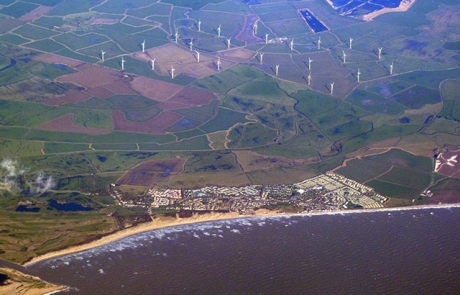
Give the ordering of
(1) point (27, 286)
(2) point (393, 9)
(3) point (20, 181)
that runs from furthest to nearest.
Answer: (2) point (393, 9) → (3) point (20, 181) → (1) point (27, 286)

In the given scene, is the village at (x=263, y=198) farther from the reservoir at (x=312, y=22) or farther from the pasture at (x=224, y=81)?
the reservoir at (x=312, y=22)

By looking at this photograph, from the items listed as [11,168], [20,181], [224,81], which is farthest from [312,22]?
[20,181]

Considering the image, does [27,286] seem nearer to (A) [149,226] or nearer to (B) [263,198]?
(A) [149,226]

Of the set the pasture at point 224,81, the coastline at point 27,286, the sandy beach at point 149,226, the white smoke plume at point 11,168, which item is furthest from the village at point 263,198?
the coastline at point 27,286

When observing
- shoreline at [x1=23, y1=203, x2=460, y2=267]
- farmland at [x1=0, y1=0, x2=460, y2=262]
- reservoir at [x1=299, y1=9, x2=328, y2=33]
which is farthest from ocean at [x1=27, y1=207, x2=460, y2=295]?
reservoir at [x1=299, y1=9, x2=328, y2=33]

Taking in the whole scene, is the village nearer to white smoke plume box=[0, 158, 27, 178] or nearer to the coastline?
white smoke plume box=[0, 158, 27, 178]

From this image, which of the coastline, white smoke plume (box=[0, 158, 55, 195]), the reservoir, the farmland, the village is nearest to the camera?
the coastline
